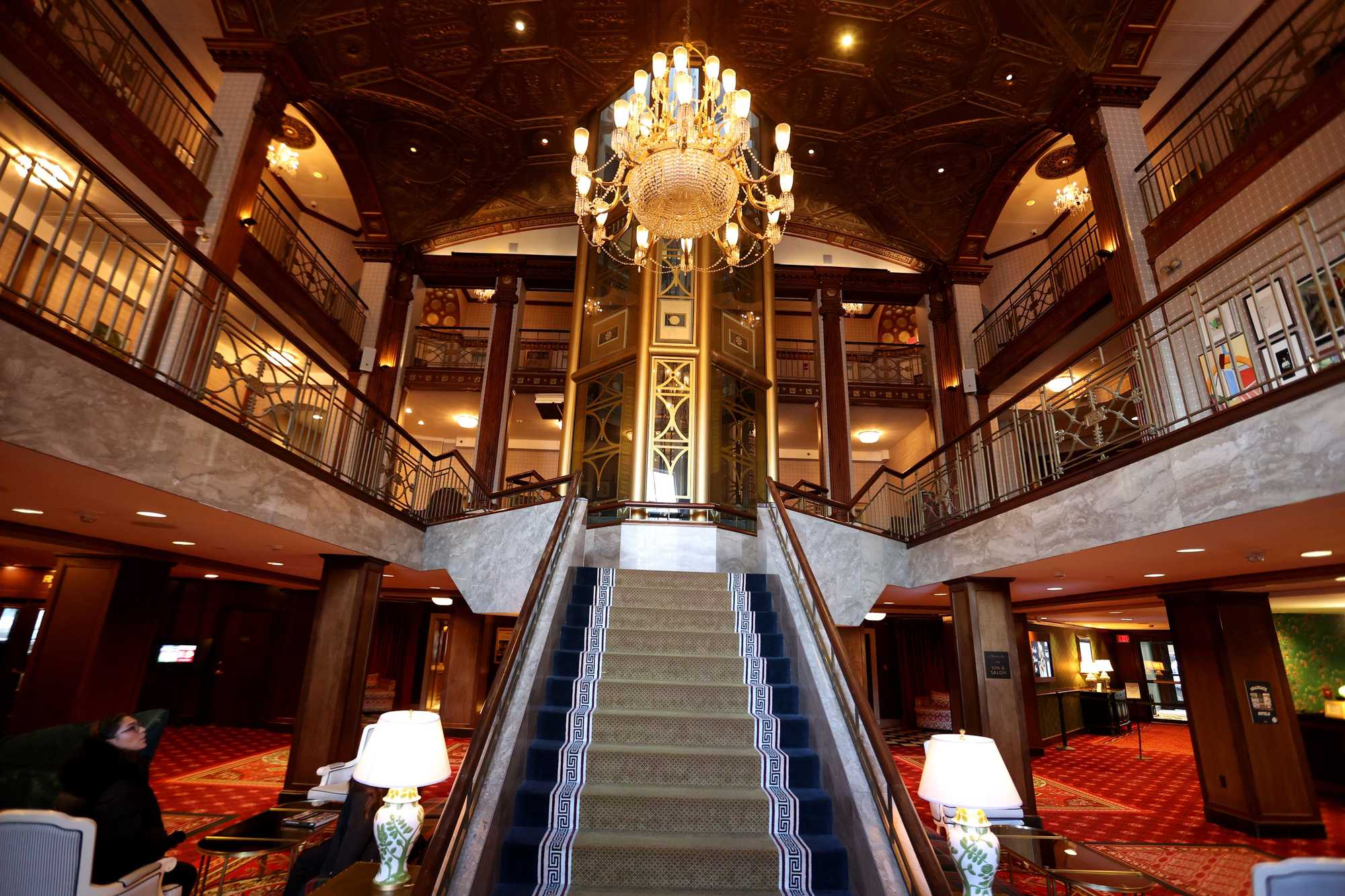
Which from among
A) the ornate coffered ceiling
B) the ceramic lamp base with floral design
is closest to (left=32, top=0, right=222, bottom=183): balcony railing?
the ornate coffered ceiling

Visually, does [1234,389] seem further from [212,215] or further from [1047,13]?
[212,215]

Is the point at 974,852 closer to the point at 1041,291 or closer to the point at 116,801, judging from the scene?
the point at 116,801

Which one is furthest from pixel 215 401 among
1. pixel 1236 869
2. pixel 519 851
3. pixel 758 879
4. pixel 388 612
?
pixel 388 612

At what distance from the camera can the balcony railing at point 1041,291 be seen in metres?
9.43

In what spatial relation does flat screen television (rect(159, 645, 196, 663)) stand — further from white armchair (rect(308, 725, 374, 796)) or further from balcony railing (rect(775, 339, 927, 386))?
balcony railing (rect(775, 339, 927, 386))

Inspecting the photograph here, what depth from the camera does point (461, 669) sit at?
1078 cm

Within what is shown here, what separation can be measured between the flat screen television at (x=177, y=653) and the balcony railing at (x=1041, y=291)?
15647 millimetres

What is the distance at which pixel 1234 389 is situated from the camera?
545 centimetres

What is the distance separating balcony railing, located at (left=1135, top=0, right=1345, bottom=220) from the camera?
622cm

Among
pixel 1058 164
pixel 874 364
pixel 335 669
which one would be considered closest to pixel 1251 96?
pixel 1058 164

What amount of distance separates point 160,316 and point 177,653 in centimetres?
959

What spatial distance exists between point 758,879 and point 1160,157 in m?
10.6

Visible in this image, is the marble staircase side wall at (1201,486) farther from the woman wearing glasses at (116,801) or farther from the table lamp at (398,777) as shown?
the woman wearing glasses at (116,801)

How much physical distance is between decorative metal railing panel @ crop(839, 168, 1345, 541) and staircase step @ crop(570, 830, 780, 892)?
350 centimetres
